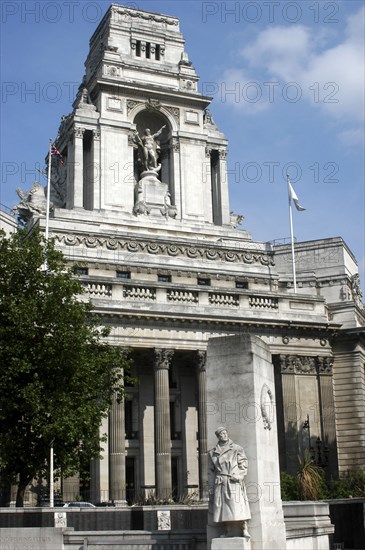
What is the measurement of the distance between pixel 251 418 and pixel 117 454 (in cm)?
3146

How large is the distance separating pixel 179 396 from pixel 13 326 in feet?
72.4

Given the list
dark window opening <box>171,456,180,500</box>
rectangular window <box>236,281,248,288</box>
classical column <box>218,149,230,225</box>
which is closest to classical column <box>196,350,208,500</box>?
dark window opening <box>171,456,180,500</box>

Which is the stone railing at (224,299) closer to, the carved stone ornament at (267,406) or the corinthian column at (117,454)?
the corinthian column at (117,454)

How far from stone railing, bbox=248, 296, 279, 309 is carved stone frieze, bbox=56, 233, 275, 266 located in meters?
7.42

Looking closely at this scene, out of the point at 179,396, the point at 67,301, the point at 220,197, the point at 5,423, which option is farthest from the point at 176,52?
the point at 5,423

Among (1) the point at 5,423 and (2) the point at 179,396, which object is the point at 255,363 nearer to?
(1) the point at 5,423

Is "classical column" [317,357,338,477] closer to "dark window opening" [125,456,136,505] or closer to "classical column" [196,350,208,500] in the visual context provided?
"classical column" [196,350,208,500]

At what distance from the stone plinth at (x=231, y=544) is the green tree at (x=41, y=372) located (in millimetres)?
16992

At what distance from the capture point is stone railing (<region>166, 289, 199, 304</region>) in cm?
5603

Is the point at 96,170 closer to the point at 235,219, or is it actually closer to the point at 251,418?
the point at 235,219

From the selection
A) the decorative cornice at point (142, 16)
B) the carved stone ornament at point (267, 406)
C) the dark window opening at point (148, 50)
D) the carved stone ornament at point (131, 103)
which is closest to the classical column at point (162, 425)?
the carved stone ornament at point (131, 103)

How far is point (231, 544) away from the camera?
68.3 feet

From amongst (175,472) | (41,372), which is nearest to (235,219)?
(175,472)

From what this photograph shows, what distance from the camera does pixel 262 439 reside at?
22109 mm
